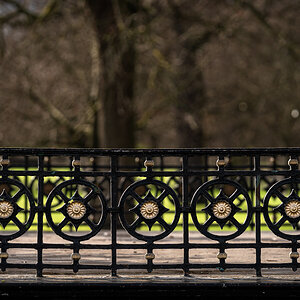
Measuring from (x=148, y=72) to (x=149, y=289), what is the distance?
47.9 feet

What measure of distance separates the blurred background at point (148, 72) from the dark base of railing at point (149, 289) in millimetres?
6598

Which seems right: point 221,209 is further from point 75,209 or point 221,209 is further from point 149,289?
point 75,209

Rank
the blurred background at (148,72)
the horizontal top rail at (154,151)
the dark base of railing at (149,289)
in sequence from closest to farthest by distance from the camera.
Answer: the dark base of railing at (149,289), the horizontal top rail at (154,151), the blurred background at (148,72)

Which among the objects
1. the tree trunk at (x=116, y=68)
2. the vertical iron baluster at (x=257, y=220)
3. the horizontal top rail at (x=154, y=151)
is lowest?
the vertical iron baluster at (x=257, y=220)

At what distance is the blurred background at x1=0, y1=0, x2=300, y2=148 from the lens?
12414 mm

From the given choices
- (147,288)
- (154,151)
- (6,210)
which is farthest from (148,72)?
(147,288)

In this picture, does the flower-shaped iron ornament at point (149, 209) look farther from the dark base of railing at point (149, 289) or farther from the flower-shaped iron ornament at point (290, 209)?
the flower-shaped iron ornament at point (290, 209)

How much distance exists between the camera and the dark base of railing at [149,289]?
19.4ft

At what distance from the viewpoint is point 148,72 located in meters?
20.1

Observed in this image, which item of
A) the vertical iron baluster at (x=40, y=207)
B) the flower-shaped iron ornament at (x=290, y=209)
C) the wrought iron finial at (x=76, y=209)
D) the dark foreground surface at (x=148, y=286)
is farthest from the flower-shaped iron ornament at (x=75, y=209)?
the flower-shaped iron ornament at (x=290, y=209)

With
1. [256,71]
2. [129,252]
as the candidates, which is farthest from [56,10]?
[256,71]

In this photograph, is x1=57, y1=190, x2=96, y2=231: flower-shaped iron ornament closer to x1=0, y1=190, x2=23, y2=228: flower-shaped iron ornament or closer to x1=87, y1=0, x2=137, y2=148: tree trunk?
x1=0, y1=190, x2=23, y2=228: flower-shaped iron ornament

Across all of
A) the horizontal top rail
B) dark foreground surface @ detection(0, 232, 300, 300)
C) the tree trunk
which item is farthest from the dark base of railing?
the tree trunk

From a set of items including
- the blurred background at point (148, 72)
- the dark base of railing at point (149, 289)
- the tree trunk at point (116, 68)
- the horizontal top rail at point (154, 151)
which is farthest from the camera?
the blurred background at point (148, 72)
